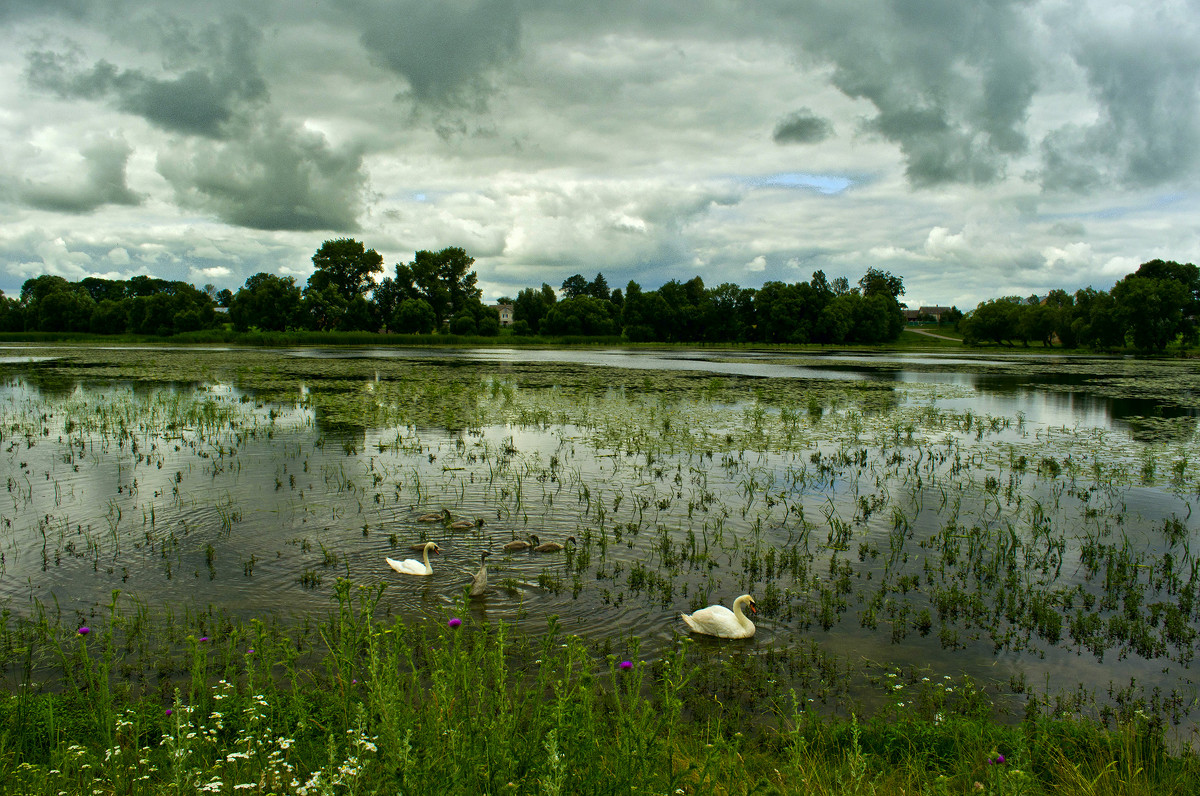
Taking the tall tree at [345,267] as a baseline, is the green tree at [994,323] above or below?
below

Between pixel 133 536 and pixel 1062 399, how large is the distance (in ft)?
106

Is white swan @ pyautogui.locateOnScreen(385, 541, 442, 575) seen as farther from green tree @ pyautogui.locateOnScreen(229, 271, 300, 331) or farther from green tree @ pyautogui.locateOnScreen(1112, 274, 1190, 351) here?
green tree @ pyautogui.locateOnScreen(229, 271, 300, 331)

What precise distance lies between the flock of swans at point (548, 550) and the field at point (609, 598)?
0.16 metres

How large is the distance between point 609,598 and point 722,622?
4.82 feet

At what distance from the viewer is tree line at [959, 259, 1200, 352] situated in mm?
70125

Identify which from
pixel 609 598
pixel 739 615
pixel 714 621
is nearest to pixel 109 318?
pixel 609 598

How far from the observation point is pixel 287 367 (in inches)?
1709

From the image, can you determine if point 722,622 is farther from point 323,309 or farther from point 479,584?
point 323,309

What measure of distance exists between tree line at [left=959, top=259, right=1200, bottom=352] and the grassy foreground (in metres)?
84.6

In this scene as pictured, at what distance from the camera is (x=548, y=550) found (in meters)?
9.45

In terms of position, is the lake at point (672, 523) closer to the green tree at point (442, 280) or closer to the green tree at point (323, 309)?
the green tree at point (323, 309)

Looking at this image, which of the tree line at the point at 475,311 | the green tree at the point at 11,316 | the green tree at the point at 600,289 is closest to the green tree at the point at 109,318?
the tree line at the point at 475,311

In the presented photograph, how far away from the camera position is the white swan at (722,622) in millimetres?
7004

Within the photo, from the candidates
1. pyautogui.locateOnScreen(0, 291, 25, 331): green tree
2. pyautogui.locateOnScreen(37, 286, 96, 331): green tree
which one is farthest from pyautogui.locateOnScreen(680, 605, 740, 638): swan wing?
pyautogui.locateOnScreen(0, 291, 25, 331): green tree
